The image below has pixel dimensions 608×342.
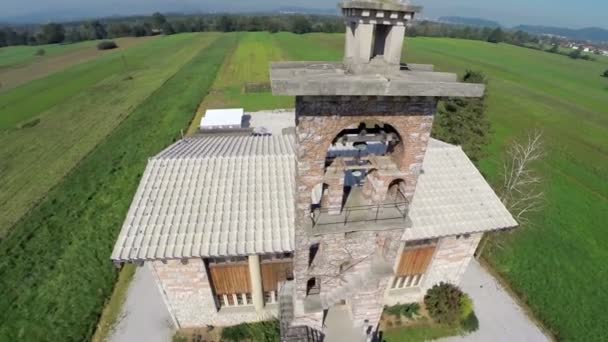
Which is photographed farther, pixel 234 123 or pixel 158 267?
pixel 234 123

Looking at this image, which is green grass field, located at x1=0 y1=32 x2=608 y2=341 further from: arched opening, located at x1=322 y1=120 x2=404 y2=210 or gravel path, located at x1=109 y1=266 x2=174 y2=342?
arched opening, located at x1=322 y1=120 x2=404 y2=210

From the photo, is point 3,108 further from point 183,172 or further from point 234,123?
point 183,172

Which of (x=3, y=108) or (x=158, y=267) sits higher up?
(x=158, y=267)

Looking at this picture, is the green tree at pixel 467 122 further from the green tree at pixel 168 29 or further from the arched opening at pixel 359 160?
the green tree at pixel 168 29

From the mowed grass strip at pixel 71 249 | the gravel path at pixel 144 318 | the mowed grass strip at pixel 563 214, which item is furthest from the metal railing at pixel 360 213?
the mowed grass strip at pixel 71 249

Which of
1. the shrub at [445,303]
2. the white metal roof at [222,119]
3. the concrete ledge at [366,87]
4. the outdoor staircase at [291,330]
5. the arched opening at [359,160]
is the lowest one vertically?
the shrub at [445,303]

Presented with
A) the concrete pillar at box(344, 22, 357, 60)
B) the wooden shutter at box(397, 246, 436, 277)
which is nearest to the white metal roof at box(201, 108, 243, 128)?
the wooden shutter at box(397, 246, 436, 277)

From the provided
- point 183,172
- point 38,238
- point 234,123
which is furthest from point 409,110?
point 234,123
